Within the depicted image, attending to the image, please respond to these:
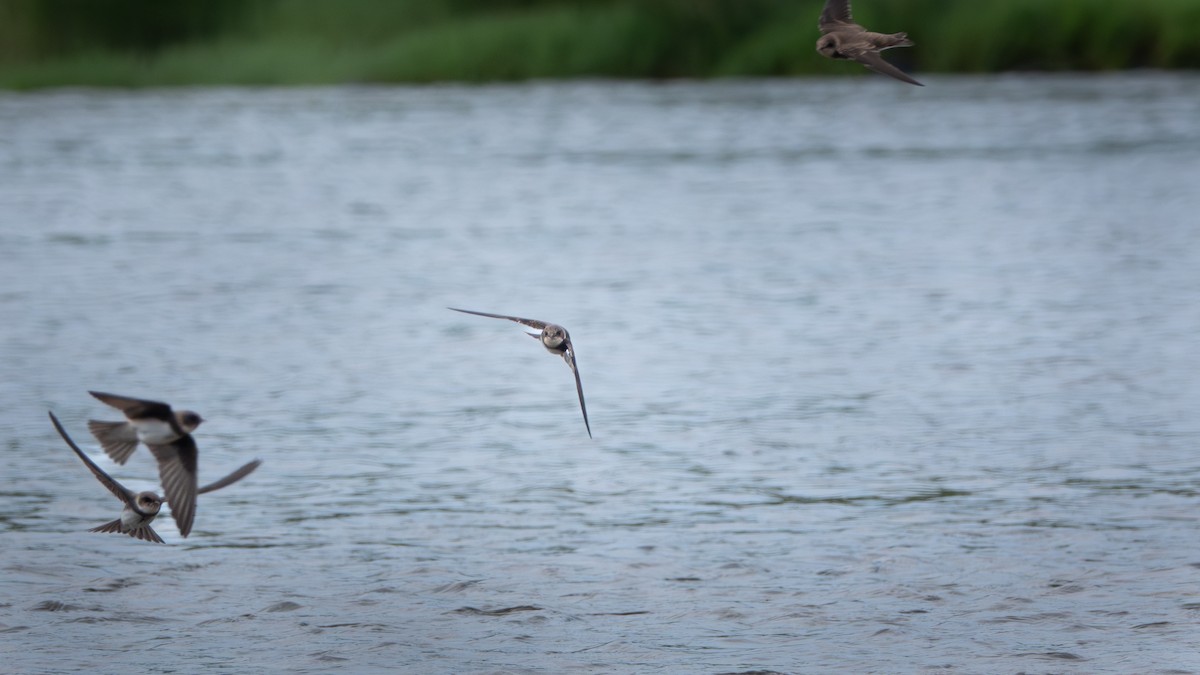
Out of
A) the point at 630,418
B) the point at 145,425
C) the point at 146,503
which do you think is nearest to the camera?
the point at 145,425

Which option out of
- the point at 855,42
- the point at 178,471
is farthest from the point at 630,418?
the point at 178,471

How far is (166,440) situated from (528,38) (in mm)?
41794

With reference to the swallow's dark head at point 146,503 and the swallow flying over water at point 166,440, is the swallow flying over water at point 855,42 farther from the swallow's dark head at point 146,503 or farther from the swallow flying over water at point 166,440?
the swallow's dark head at point 146,503

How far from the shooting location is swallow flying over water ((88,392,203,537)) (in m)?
7.04

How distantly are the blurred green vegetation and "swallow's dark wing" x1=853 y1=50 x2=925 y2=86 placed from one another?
33.9 m

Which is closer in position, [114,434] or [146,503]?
[114,434]

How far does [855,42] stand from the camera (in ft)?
25.4

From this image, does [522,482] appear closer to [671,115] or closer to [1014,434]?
[1014,434]

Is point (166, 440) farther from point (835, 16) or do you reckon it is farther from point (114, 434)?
point (835, 16)

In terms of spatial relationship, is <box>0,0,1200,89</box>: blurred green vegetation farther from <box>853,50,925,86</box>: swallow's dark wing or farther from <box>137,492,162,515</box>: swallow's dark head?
<box>137,492,162,515</box>: swallow's dark head

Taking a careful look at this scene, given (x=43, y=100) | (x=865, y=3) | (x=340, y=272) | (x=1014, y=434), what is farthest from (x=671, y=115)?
(x=1014, y=434)

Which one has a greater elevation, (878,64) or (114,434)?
(878,64)

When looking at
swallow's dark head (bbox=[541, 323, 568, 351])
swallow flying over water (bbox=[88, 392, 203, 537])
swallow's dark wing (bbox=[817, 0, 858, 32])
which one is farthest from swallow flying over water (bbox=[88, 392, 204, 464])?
swallow's dark wing (bbox=[817, 0, 858, 32])

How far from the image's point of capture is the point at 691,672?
757 cm
